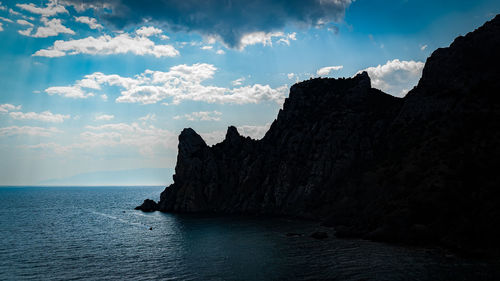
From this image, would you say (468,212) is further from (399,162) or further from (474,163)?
(399,162)

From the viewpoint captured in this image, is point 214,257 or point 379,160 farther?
point 379,160

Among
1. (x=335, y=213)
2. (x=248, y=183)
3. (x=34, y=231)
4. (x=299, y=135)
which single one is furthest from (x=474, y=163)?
(x=34, y=231)

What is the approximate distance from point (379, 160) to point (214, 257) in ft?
273

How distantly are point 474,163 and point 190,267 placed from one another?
7594cm

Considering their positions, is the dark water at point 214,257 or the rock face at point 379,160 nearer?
the dark water at point 214,257

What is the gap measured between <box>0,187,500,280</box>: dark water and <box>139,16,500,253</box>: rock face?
1330 centimetres

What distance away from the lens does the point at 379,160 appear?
12775cm

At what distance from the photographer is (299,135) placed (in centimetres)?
16525

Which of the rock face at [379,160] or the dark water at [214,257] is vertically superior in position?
the rock face at [379,160]

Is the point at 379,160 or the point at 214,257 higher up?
the point at 379,160

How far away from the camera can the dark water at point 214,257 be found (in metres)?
57.4

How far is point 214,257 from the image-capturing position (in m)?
72.9

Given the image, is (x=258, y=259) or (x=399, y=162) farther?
(x=399, y=162)

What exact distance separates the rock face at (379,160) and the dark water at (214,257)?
43.6ft
